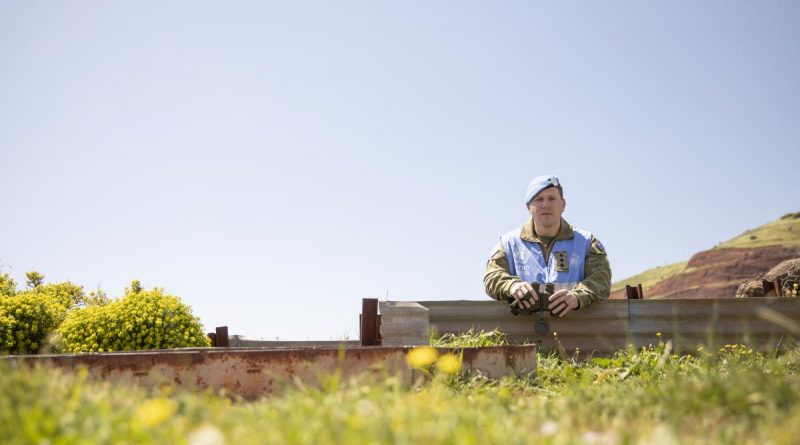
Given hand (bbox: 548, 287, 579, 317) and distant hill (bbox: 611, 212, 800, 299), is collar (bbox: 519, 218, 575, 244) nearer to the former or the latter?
hand (bbox: 548, 287, 579, 317)

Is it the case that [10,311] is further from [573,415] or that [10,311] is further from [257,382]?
[573,415]

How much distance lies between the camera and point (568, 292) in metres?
7.19

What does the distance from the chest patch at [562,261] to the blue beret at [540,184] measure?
0.72m

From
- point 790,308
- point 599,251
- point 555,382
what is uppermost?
point 599,251

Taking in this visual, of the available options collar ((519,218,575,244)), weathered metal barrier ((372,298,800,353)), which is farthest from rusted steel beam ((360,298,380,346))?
collar ((519,218,575,244))

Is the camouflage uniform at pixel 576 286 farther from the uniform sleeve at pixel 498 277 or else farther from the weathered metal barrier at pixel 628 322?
the weathered metal barrier at pixel 628 322

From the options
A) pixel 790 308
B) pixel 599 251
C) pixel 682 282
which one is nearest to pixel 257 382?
pixel 599 251

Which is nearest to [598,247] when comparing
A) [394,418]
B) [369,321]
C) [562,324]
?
[562,324]

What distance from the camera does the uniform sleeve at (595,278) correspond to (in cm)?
732

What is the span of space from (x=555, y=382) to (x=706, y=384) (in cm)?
223

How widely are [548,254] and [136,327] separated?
545 cm

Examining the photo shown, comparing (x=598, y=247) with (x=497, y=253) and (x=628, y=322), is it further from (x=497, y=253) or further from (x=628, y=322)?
(x=497, y=253)

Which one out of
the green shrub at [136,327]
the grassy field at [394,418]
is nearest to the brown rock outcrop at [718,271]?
the green shrub at [136,327]

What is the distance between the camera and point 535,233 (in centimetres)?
803
